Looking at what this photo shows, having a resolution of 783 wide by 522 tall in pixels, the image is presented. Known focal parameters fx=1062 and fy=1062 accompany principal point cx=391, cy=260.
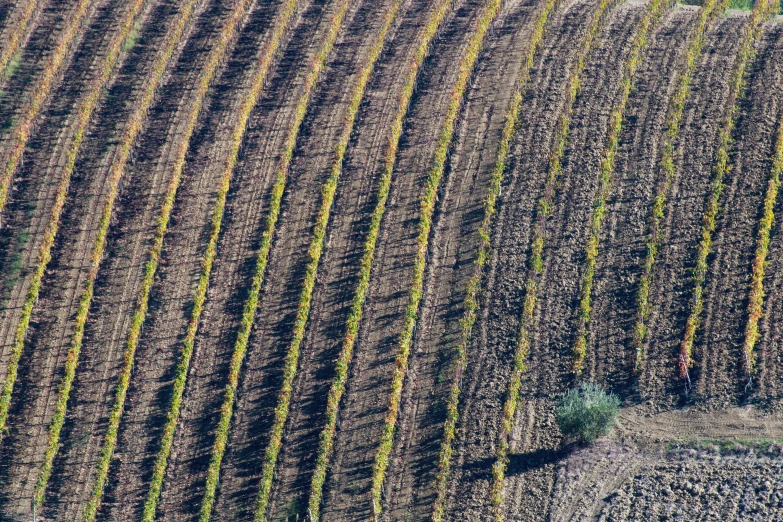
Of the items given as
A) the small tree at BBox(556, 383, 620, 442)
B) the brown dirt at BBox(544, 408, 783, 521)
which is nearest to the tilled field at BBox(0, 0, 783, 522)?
the brown dirt at BBox(544, 408, 783, 521)

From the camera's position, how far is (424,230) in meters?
47.4

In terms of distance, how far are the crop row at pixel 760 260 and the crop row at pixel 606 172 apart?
6298 mm

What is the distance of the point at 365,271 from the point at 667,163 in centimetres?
1532

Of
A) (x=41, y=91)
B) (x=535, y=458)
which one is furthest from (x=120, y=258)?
(x=535, y=458)

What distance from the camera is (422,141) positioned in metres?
52.1

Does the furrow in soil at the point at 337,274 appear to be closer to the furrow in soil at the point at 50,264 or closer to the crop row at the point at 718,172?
the furrow in soil at the point at 50,264

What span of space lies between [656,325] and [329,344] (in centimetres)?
1335

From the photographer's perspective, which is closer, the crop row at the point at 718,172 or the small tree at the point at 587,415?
the small tree at the point at 587,415

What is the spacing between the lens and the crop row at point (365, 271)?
39875 millimetres

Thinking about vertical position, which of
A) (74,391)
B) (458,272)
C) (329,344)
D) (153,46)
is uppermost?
(153,46)

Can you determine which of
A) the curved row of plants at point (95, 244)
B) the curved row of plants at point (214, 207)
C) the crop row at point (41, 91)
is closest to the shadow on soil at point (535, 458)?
the curved row of plants at point (214, 207)

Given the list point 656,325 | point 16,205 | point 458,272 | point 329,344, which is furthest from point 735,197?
point 16,205

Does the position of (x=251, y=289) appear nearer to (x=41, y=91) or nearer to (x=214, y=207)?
(x=214, y=207)

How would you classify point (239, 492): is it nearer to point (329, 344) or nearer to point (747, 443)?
point (329, 344)
